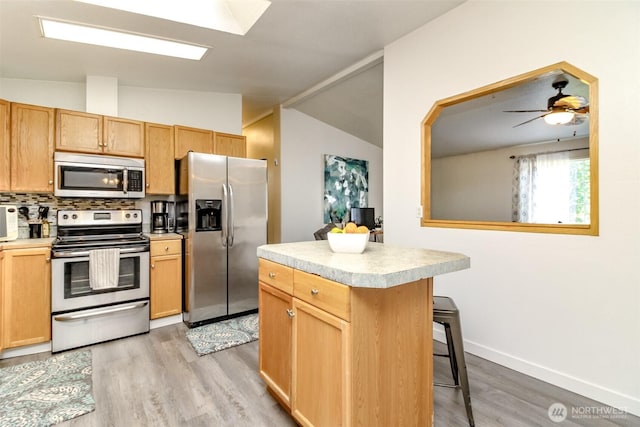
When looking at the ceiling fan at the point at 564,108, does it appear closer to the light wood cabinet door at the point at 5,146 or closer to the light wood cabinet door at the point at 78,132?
the light wood cabinet door at the point at 78,132

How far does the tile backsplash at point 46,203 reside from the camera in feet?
10.3

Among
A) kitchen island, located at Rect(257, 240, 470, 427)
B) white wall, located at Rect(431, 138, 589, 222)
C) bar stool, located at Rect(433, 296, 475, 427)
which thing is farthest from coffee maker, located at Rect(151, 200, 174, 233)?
bar stool, located at Rect(433, 296, 475, 427)

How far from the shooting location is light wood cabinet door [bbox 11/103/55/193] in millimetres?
2852

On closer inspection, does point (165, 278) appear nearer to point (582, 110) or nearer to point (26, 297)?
point (26, 297)

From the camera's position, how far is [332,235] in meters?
1.78

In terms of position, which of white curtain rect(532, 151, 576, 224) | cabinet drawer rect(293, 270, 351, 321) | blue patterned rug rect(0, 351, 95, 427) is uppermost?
white curtain rect(532, 151, 576, 224)

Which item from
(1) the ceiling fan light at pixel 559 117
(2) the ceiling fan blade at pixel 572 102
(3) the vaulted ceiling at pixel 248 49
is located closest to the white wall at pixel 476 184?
(1) the ceiling fan light at pixel 559 117

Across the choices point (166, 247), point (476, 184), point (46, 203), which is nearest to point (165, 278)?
point (166, 247)

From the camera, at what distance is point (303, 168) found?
221 inches

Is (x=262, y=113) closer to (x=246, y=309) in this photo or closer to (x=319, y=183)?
(x=319, y=183)

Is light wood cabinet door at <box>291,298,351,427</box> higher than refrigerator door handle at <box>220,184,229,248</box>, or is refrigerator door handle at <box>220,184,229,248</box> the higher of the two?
refrigerator door handle at <box>220,184,229,248</box>

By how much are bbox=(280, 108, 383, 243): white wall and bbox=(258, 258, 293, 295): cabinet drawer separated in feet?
10.7

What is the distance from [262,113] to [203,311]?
12.3 feet

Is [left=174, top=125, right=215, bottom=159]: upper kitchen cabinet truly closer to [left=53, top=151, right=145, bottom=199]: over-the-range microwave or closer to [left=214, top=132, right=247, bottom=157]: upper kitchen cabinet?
[left=214, top=132, right=247, bottom=157]: upper kitchen cabinet
